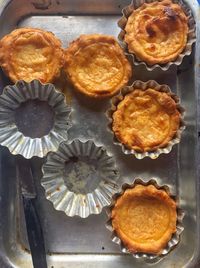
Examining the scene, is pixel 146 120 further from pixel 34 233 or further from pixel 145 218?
pixel 34 233

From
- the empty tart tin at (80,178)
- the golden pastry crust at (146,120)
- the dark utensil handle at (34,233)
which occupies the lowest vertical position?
the dark utensil handle at (34,233)

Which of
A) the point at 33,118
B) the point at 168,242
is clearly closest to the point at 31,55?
the point at 33,118

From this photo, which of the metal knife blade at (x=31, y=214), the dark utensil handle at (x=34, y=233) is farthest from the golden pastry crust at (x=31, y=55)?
the dark utensil handle at (x=34, y=233)

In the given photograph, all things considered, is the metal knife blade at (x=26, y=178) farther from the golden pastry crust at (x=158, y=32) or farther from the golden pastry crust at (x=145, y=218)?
the golden pastry crust at (x=158, y=32)

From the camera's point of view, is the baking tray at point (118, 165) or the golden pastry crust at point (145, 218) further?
the baking tray at point (118, 165)

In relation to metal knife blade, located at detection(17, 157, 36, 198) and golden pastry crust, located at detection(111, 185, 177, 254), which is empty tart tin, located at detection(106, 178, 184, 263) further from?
metal knife blade, located at detection(17, 157, 36, 198)

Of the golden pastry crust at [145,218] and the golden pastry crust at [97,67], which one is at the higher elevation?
the golden pastry crust at [97,67]
